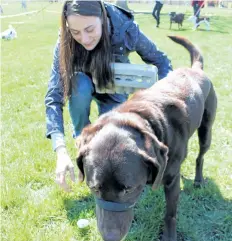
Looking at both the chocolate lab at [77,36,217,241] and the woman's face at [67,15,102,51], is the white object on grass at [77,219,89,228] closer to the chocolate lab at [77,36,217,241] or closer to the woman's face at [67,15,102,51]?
the chocolate lab at [77,36,217,241]

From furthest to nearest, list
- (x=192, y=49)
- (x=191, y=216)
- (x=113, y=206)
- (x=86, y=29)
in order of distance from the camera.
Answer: (x=192, y=49)
(x=191, y=216)
(x=86, y=29)
(x=113, y=206)

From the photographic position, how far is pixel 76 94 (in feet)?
11.3

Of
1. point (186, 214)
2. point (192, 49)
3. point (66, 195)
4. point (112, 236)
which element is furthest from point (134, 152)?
point (192, 49)

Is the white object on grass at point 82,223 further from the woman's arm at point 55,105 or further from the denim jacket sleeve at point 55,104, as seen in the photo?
the denim jacket sleeve at point 55,104

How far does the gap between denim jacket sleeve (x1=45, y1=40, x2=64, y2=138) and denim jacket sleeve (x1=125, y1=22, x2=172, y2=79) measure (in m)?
0.73

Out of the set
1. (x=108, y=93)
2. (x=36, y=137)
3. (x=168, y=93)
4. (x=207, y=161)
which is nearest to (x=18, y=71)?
(x=36, y=137)

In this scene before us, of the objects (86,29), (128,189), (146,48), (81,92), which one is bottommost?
(81,92)

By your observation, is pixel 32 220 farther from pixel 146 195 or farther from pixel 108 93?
pixel 108 93

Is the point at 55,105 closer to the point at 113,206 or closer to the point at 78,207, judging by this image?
the point at 78,207

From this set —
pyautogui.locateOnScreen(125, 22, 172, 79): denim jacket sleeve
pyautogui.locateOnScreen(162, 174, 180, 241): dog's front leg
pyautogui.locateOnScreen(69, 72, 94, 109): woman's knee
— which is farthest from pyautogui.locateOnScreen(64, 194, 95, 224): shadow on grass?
pyautogui.locateOnScreen(125, 22, 172, 79): denim jacket sleeve

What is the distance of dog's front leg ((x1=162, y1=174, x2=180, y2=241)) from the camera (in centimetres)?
256

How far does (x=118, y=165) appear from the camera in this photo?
1.86m

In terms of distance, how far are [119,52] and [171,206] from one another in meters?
1.59

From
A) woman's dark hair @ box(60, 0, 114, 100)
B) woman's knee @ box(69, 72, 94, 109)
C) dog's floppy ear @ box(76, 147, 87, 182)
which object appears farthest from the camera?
woman's knee @ box(69, 72, 94, 109)
